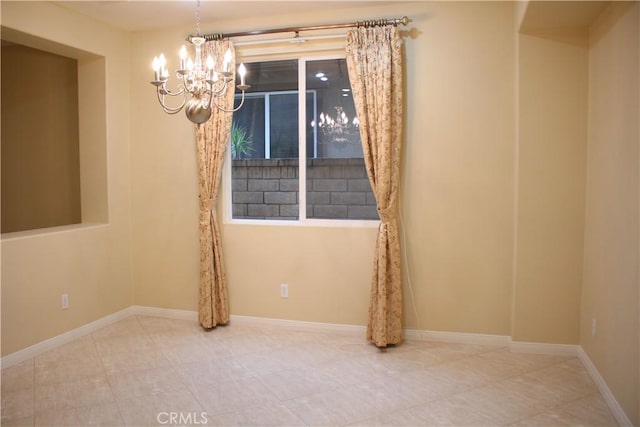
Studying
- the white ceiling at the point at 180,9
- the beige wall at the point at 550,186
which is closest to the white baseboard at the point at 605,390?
the beige wall at the point at 550,186

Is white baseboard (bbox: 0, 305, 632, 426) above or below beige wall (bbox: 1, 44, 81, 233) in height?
below

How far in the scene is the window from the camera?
4055 mm

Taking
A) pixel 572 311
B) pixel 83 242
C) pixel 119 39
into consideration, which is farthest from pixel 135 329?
pixel 572 311

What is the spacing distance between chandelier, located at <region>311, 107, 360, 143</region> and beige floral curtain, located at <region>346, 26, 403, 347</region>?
1.09 feet

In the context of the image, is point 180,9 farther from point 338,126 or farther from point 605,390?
point 605,390

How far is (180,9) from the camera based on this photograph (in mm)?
3812

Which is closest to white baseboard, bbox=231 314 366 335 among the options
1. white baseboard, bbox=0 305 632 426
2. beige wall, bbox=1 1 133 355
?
white baseboard, bbox=0 305 632 426

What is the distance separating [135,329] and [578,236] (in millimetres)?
3673

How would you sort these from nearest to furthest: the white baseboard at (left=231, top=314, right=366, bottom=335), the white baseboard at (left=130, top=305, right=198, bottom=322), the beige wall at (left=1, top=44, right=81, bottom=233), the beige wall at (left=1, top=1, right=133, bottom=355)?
the beige wall at (left=1, top=1, right=133, bottom=355) → the white baseboard at (left=231, top=314, right=366, bottom=335) → the white baseboard at (left=130, top=305, right=198, bottom=322) → the beige wall at (left=1, top=44, right=81, bottom=233)

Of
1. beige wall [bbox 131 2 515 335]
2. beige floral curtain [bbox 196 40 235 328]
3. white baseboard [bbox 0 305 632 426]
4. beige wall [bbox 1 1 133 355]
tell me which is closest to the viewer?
white baseboard [bbox 0 305 632 426]

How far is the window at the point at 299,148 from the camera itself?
13.3ft

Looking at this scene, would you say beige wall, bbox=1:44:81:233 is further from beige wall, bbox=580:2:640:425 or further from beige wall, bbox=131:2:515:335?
beige wall, bbox=580:2:640:425

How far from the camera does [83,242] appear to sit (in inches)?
156

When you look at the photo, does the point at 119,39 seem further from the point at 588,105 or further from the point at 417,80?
the point at 588,105
